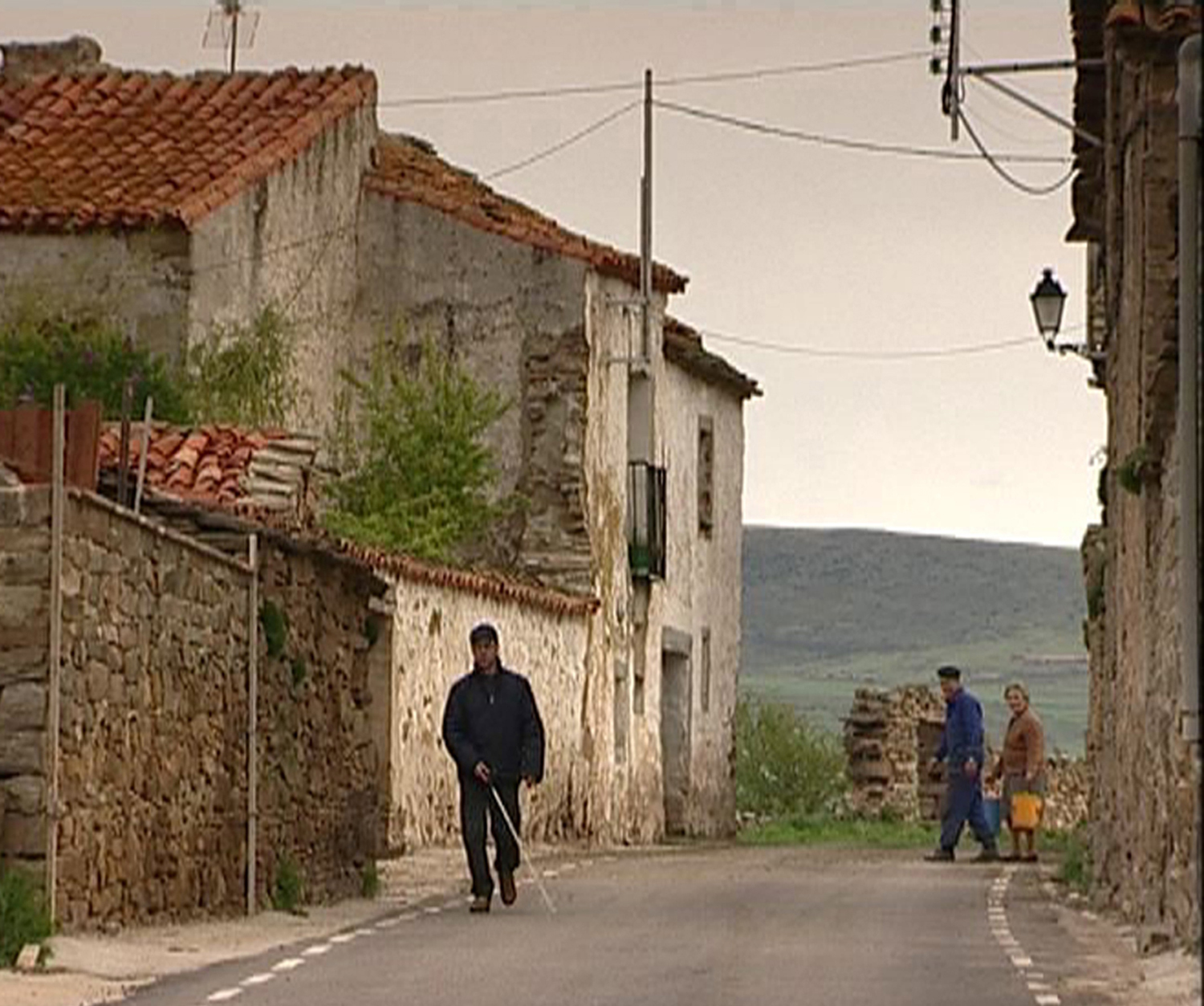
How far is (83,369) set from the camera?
38.9 metres

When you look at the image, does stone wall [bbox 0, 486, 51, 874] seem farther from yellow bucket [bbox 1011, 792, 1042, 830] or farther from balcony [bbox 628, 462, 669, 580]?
balcony [bbox 628, 462, 669, 580]

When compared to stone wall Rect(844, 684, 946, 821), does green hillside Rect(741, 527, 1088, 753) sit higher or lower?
higher

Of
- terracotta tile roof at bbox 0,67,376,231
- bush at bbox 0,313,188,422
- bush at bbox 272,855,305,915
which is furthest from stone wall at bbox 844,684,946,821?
bush at bbox 272,855,305,915

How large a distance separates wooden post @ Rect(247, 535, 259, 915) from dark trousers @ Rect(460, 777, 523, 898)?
4.93 feet

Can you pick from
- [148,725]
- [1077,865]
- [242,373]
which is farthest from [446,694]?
[148,725]

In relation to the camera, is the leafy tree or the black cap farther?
the leafy tree

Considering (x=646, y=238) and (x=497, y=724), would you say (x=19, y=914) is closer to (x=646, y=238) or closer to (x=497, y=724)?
(x=497, y=724)

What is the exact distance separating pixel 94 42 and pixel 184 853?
27.2 m

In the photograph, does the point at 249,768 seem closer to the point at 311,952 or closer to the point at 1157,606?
the point at 311,952

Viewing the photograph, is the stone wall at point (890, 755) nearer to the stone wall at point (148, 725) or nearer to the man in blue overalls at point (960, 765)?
the man in blue overalls at point (960, 765)

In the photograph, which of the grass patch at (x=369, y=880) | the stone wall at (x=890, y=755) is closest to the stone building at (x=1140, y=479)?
the grass patch at (x=369, y=880)

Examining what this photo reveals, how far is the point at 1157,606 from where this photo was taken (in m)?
21.9

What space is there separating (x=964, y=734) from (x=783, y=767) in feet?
95.5

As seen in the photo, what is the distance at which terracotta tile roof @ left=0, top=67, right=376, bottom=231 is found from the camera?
4056cm
